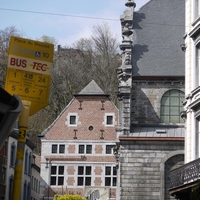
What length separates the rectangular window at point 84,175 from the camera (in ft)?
188

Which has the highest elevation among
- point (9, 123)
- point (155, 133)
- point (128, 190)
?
point (155, 133)

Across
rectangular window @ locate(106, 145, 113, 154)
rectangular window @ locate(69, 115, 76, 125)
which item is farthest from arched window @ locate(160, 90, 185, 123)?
rectangular window @ locate(69, 115, 76, 125)

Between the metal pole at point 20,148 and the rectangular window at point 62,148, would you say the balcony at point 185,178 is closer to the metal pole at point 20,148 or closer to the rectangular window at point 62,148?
the metal pole at point 20,148

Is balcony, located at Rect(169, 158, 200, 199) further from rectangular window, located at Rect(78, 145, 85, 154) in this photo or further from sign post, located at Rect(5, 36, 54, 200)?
rectangular window, located at Rect(78, 145, 85, 154)

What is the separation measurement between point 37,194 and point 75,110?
32.2ft

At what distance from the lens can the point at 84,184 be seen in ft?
188

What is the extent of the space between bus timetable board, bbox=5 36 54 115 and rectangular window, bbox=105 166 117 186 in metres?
47.6

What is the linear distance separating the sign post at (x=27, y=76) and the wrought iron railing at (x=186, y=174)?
40.6ft

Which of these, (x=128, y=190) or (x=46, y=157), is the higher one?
(x=46, y=157)

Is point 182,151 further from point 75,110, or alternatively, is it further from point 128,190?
point 75,110

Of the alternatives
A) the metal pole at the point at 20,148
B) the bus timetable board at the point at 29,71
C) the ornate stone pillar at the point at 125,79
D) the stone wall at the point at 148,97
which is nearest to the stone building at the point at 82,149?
the stone wall at the point at 148,97

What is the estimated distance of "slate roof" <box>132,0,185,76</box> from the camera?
41375 millimetres

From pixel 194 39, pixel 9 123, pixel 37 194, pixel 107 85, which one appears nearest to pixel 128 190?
pixel 194 39

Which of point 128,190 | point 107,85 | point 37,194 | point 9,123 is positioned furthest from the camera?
point 107,85
